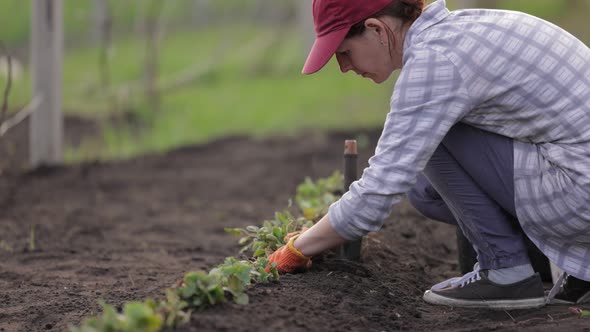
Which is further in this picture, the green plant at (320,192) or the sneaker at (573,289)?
the green plant at (320,192)

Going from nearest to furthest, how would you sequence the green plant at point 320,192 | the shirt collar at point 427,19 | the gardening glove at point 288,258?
the shirt collar at point 427,19
the gardening glove at point 288,258
the green plant at point 320,192

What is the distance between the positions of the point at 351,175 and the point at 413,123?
2.81ft

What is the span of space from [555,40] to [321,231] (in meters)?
1.00

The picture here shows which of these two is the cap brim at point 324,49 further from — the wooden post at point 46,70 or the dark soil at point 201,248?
the wooden post at point 46,70

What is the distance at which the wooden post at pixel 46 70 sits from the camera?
6.60m

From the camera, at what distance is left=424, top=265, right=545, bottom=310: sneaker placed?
2893mm

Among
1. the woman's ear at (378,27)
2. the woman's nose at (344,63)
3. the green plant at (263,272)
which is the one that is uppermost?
the woman's ear at (378,27)

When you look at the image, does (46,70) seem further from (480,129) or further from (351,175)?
(480,129)

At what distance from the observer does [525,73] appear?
260cm

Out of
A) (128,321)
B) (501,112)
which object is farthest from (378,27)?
(128,321)

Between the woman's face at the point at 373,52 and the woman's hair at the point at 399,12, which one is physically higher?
the woman's hair at the point at 399,12

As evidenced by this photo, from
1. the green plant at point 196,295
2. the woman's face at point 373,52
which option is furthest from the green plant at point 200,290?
the woman's face at point 373,52

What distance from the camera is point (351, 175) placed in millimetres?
3307

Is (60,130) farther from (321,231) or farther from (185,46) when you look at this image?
(185,46)
